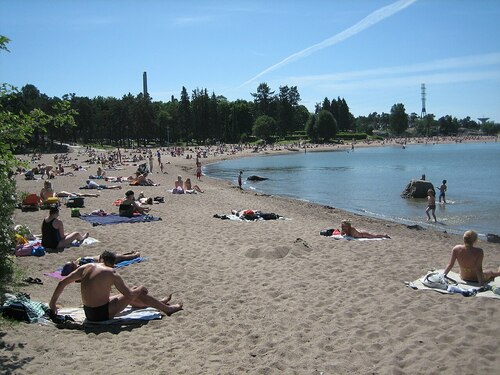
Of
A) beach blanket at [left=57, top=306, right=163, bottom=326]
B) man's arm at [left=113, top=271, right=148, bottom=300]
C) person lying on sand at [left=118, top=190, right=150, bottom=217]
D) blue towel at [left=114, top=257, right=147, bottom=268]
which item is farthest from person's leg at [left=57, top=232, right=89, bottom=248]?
man's arm at [left=113, top=271, right=148, bottom=300]

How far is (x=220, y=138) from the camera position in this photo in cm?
11138

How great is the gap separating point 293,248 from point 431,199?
36.4ft

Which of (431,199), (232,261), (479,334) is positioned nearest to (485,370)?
(479,334)

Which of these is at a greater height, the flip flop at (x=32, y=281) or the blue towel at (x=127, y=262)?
the flip flop at (x=32, y=281)

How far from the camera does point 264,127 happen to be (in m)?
109

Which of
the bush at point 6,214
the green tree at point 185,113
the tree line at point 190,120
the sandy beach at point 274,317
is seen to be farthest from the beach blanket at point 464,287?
the green tree at point 185,113

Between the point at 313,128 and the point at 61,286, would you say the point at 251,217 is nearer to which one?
the point at 61,286

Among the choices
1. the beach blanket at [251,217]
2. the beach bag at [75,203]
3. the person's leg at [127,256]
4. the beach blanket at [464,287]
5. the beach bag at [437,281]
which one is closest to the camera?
the beach blanket at [464,287]

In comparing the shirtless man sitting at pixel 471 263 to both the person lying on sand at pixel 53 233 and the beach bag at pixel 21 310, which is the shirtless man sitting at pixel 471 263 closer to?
the beach bag at pixel 21 310

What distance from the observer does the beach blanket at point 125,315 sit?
19.8 feet

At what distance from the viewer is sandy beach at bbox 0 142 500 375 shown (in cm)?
488

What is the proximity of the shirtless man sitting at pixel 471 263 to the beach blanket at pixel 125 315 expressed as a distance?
4967mm

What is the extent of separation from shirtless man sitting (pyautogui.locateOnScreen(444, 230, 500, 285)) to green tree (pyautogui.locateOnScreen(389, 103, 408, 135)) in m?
169

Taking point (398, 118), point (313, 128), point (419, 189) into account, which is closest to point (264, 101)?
point (313, 128)
